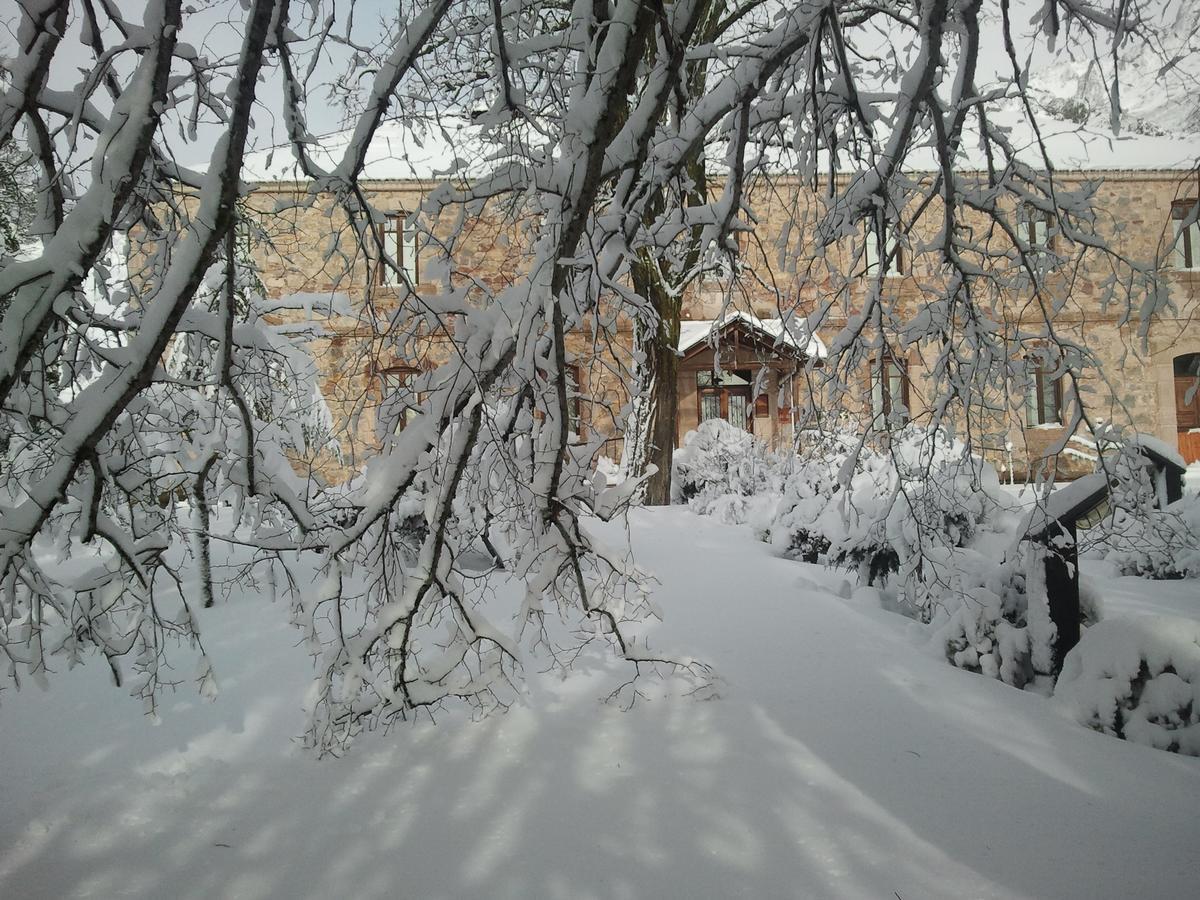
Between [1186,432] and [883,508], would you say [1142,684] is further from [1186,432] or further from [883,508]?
[1186,432]

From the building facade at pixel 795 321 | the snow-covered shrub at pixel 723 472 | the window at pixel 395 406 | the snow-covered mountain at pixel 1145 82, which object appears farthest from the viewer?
the snow-covered shrub at pixel 723 472

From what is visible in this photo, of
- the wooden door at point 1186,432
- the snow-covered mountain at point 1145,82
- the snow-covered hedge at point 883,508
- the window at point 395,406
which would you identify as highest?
the snow-covered mountain at point 1145,82

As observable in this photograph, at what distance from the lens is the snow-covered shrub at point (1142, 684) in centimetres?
334

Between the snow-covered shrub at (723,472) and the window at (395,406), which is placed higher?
the window at (395,406)

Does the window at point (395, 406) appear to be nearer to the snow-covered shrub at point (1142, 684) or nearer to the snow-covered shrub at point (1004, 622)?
the snow-covered shrub at point (1004, 622)

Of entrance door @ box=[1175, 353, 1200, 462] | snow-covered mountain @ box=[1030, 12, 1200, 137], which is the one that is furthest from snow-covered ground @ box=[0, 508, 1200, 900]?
entrance door @ box=[1175, 353, 1200, 462]

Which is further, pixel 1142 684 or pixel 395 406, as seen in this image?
pixel 1142 684

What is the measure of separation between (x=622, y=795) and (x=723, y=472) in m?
8.62

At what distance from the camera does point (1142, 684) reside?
3502 mm

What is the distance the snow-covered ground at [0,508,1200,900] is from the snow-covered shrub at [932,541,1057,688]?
17cm

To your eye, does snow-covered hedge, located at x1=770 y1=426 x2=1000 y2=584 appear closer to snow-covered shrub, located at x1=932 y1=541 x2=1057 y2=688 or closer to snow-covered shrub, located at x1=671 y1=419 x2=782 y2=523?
snow-covered shrub, located at x1=932 y1=541 x2=1057 y2=688

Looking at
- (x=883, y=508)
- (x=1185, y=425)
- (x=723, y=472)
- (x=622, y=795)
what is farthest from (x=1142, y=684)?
(x=1185, y=425)

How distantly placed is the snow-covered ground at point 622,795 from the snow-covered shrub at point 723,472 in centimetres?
582

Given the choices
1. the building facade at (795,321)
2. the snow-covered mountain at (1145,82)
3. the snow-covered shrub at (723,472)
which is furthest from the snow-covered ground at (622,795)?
the snow-covered shrub at (723,472)
